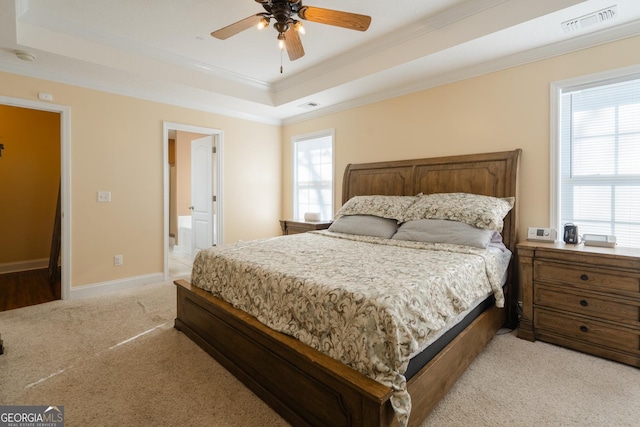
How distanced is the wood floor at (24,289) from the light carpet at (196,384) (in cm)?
75

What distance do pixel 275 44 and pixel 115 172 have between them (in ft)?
8.00

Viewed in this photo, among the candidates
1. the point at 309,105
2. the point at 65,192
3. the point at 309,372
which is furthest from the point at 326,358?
the point at 309,105

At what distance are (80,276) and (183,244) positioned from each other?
2.70 meters

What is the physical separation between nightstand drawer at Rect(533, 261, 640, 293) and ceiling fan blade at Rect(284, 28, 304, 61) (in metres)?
2.53

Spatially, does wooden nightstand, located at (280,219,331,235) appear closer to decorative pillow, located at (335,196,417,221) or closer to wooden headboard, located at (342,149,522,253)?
wooden headboard, located at (342,149,522,253)

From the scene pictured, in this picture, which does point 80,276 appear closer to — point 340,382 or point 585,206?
point 340,382

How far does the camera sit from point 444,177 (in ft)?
10.9

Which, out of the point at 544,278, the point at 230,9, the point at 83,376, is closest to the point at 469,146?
the point at 544,278

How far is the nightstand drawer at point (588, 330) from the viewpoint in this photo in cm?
210

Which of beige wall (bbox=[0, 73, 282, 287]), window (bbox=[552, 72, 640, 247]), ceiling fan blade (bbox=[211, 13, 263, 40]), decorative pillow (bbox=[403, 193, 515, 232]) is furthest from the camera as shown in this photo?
beige wall (bbox=[0, 73, 282, 287])

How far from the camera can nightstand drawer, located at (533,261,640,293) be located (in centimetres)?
209

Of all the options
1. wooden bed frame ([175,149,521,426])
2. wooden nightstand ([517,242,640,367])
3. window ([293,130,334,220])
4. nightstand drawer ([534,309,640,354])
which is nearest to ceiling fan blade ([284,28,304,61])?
wooden bed frame ([175,149,521,426])

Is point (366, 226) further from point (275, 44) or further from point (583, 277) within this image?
point (275, 44)

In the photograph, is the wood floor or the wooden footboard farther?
the wood floor
